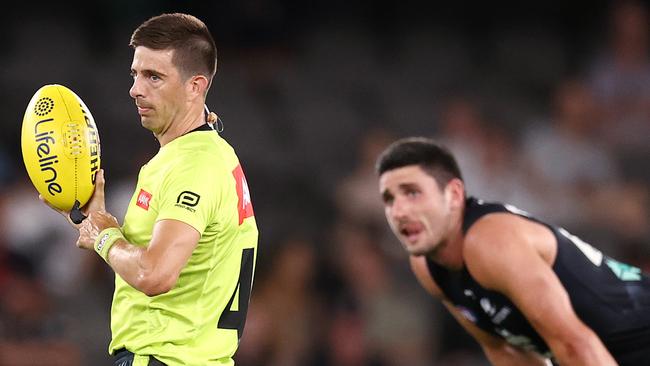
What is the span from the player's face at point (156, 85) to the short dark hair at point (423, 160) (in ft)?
5.50

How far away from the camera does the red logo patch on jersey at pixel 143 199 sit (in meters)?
3.39

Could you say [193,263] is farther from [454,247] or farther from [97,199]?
[454,247]

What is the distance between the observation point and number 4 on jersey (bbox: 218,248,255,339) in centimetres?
351

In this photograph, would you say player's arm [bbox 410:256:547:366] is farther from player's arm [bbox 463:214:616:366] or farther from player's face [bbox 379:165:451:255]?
player's arm [bbox 463:214:616:366]

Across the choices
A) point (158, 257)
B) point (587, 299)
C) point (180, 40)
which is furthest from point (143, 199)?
point (587, 299)

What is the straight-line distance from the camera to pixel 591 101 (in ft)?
31.5

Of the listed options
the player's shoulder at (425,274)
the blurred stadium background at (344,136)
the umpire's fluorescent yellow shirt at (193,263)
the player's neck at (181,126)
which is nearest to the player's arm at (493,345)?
the player's shoulder at (425,274)

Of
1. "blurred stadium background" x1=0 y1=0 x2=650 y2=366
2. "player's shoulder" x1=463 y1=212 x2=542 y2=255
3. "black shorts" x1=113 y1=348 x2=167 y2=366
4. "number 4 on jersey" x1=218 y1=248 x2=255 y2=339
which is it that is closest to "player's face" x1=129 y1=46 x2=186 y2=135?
"number 4 on jersey" x1=218 y1=248 x2=255 y2=339

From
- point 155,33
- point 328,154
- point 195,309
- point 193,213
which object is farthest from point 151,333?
point 328,154

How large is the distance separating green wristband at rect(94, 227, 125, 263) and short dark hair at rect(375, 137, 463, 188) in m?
1.89

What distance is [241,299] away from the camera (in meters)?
3.59

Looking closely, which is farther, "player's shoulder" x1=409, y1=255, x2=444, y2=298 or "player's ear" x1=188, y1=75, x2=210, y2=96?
"player's shoulder" x1=409, y1=255, x2=444, y2=298

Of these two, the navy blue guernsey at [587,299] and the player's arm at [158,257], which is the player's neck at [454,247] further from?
the player's arm at [158,257]

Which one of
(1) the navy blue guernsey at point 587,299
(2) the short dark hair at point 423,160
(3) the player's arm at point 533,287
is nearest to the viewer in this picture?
(3) the player's arm at point 533,287
